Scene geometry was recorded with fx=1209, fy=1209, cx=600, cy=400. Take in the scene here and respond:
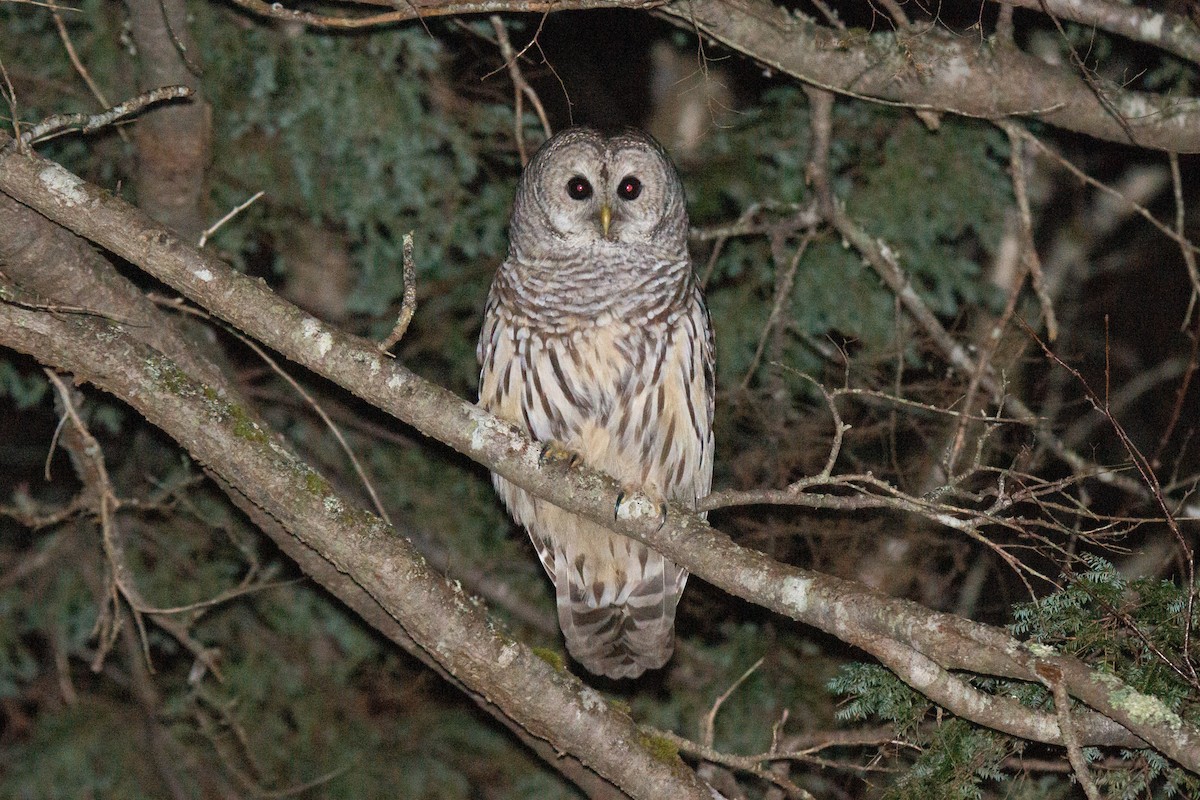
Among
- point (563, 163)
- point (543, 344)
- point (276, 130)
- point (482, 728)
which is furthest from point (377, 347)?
point (482, 728)

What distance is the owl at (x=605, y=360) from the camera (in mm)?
4238

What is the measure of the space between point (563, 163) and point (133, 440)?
8.54 ft

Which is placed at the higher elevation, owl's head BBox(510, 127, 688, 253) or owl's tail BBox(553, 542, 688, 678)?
owl's head BBox(510, 127, 688, 253)

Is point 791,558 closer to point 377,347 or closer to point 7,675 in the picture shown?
point 377,347

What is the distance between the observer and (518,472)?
3.53m

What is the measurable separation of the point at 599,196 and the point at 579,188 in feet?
0.28

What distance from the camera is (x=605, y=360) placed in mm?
4207

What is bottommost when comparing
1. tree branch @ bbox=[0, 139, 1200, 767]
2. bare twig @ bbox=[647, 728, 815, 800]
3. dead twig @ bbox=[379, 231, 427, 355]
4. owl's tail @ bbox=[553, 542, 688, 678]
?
owl's tail @ bbox=[553, 542, 688, 678]

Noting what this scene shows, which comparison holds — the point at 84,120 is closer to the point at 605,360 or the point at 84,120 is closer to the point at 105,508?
the point at 105,508

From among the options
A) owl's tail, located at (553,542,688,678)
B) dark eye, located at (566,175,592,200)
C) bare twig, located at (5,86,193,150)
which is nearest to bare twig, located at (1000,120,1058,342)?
dark eye, located at (566,175,592,200)

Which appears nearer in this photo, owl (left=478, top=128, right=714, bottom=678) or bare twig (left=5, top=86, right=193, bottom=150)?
bare twig (left=5, top=86, right=193, bottom=150)

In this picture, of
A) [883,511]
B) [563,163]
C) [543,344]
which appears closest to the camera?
[543,344]

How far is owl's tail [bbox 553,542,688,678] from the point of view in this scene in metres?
4.63

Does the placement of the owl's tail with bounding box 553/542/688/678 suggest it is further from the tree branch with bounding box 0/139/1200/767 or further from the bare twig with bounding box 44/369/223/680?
the bare twig with bounding box 44/369/223/680
